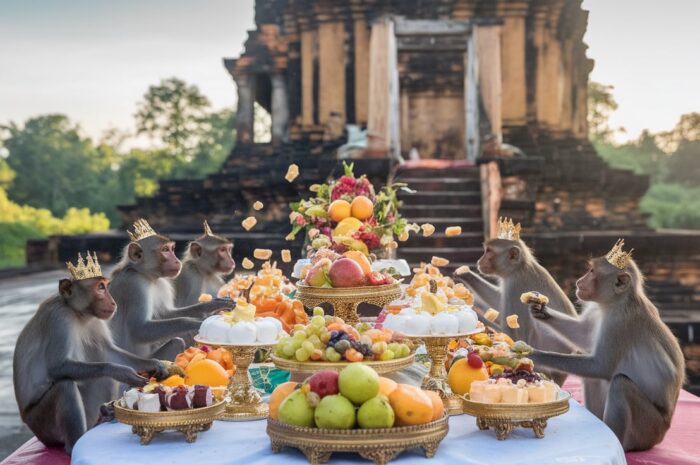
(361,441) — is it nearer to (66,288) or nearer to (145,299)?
(66,288)

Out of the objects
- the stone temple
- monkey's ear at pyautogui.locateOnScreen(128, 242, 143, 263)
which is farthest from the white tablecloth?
the stone temple

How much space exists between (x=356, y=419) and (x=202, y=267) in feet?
10.6

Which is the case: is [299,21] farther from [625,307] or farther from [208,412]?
[208,412]

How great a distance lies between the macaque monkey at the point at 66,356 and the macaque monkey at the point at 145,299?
57 centimetres

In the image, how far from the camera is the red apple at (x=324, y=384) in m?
2.75

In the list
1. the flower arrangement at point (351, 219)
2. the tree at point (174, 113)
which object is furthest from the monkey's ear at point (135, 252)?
the tree at point (174, 113)

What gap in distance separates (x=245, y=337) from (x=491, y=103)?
7.66 metres

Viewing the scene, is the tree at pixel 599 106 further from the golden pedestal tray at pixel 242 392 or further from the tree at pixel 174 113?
the golden pedestal tray at pixel 242 392

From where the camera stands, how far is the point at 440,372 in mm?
3484

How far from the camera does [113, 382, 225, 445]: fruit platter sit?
2.96 m

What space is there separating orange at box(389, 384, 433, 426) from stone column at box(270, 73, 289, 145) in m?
13.5

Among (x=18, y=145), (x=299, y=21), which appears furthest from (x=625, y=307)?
(x=18, y=145)

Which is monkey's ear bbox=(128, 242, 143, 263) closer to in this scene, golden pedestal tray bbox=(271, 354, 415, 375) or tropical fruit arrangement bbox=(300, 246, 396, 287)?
tropical fruit arrangement bbox=(300, 246, 396, 287)

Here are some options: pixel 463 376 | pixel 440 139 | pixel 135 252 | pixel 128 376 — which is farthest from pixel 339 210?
pixel 440 139
